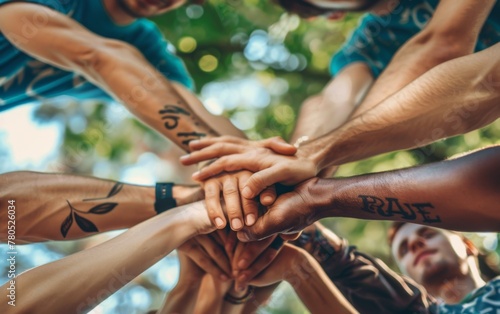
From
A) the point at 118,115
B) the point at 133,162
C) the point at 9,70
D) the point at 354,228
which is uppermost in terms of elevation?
the point at 9,70

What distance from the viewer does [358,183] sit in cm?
183

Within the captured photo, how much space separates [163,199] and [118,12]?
1.14 meters

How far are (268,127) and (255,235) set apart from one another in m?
2.38

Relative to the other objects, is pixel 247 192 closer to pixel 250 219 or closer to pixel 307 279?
pixel 250 219

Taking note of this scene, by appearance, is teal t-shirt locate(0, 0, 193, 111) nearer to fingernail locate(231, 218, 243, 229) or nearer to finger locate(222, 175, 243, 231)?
finger locate(222, 175, 243, 231)

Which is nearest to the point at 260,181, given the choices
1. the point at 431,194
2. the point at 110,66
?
the point at 431,194

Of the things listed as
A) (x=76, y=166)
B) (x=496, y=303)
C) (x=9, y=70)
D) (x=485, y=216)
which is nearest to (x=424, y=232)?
(x=496, y=303)

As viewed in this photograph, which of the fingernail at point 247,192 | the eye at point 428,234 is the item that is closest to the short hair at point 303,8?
the eye at point 428,234

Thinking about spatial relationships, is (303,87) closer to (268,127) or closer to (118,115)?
(268,127)

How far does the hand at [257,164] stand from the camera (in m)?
1.98

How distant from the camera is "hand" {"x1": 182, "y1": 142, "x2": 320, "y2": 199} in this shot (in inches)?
78.0

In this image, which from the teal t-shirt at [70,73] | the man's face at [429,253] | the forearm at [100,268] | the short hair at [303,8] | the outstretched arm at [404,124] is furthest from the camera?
the short hair at [303,8]

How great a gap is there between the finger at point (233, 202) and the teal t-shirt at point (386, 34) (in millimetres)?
1153

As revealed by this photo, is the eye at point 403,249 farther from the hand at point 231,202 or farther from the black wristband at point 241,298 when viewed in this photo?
the hand at point 231,202
